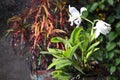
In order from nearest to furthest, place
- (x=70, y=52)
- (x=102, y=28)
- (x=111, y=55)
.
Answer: (x=70, y=52) < (x=102, y=28) < (x=111, y=55)

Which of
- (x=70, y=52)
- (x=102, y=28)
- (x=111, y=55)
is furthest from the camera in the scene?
(x=111, y=55)

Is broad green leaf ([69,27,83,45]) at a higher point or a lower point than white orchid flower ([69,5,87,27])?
lower

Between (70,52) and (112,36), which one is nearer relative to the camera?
(70,52)

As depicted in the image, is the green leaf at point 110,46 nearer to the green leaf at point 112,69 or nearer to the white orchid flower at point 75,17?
the green leaf at point 112,69

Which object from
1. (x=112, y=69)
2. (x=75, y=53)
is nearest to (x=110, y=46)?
(x=112, y=69)

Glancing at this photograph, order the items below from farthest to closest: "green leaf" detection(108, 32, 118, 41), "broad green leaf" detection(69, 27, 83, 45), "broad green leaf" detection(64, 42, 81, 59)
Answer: "green leaf" detection(108, 32, 118, 41)
"broad green leaf" detection(69, 27, 83, 45)
"broad green leaf" detection(64, 42, 81, 59)

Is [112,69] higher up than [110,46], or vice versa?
[110,46]

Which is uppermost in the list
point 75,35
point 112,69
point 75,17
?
point 75,17

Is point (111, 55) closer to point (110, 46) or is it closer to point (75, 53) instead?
point (110, 46)

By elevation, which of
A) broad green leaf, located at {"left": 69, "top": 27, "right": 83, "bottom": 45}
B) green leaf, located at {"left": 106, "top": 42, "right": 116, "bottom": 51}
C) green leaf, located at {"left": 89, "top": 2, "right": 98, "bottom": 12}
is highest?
green leaf, located at {"left": 89, "top": 2, "right": 98, "bottom": 12}

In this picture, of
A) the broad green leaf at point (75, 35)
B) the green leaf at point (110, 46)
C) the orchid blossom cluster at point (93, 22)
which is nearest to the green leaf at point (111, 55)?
the green leaf at point (110, 46)

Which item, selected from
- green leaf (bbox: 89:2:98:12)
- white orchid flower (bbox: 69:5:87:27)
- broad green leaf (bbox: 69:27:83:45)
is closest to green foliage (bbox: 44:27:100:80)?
broad green leaf (bbox: 69:27:83:45)

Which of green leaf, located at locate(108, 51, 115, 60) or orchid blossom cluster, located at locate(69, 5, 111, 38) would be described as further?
green leaf, located at locate(108, 51, 115, 60)

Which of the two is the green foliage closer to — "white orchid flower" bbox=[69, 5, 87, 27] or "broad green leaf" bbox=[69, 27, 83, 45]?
"broad green leaf" bbox=[69, 27, 83, 45]
